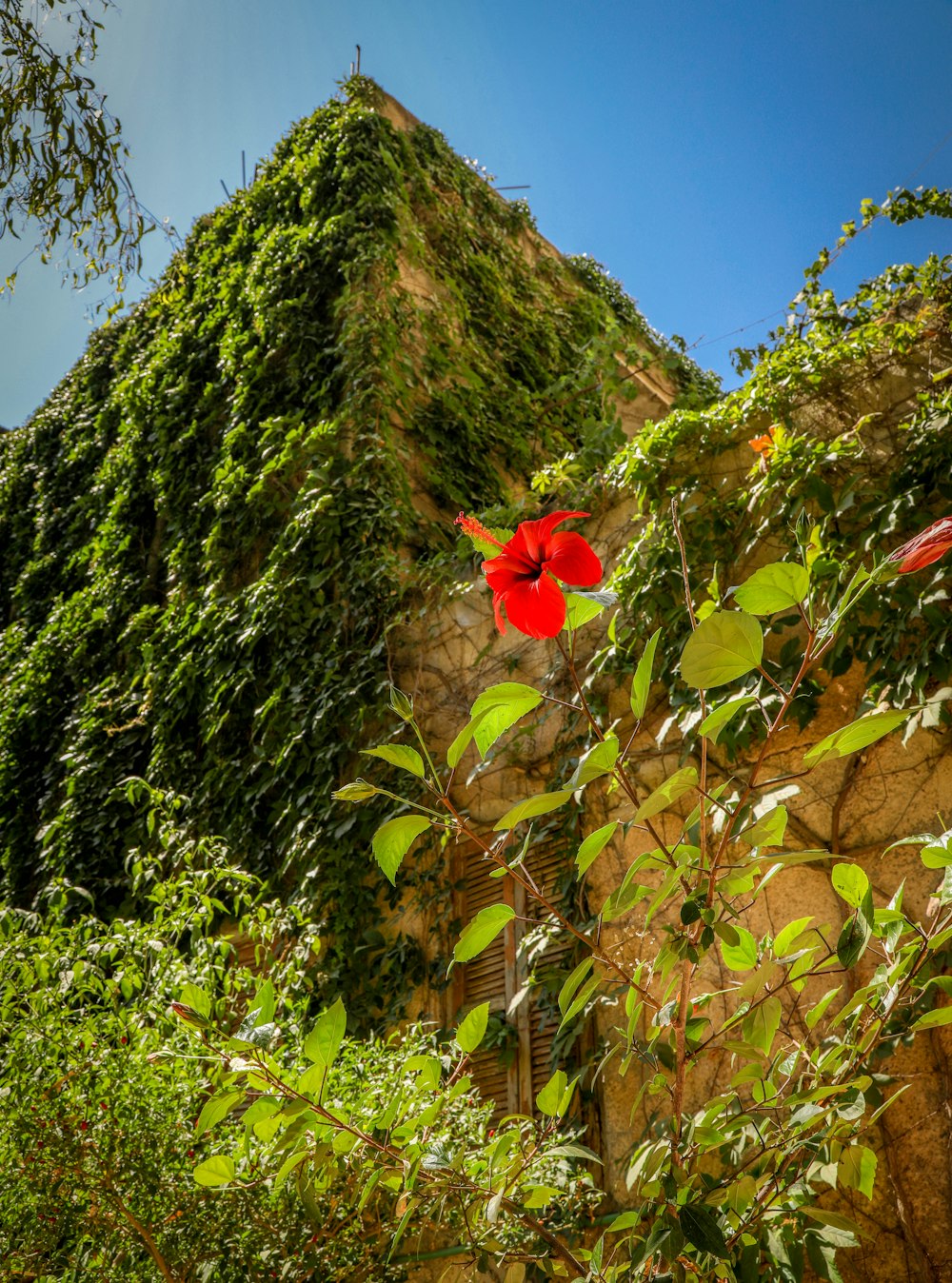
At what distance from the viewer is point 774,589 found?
109 cm

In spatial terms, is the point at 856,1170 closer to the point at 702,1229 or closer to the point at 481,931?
the point at 702,1229

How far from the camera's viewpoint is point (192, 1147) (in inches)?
98.8

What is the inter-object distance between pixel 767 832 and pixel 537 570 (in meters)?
0.43

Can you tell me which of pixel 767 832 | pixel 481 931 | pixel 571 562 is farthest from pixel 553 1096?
pixel 571 562

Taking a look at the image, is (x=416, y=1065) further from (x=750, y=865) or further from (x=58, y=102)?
(x=58, y=102)

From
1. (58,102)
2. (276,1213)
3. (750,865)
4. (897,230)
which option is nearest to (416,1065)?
(750,865)

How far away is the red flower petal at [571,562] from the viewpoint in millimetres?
1250

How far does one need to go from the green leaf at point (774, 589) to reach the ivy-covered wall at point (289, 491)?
313 centimetres

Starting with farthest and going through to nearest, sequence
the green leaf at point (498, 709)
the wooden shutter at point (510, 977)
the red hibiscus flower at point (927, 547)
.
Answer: the wooden shutter at point (510, 977) → the green leaf at point (498, 709) → the red hibiscus flower at point (927, 547)

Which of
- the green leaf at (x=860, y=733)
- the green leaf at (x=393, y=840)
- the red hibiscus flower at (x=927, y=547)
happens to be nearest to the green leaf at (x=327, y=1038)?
the green leaf at (x=393, y=840)

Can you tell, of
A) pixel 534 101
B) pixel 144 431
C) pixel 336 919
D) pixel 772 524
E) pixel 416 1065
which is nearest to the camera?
pixel 416 1065

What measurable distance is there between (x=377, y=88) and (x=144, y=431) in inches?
109

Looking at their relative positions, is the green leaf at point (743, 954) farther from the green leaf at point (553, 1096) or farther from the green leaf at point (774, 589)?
the green leaf at point (774, 589)

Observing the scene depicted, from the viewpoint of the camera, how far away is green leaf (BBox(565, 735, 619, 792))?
1172mm
